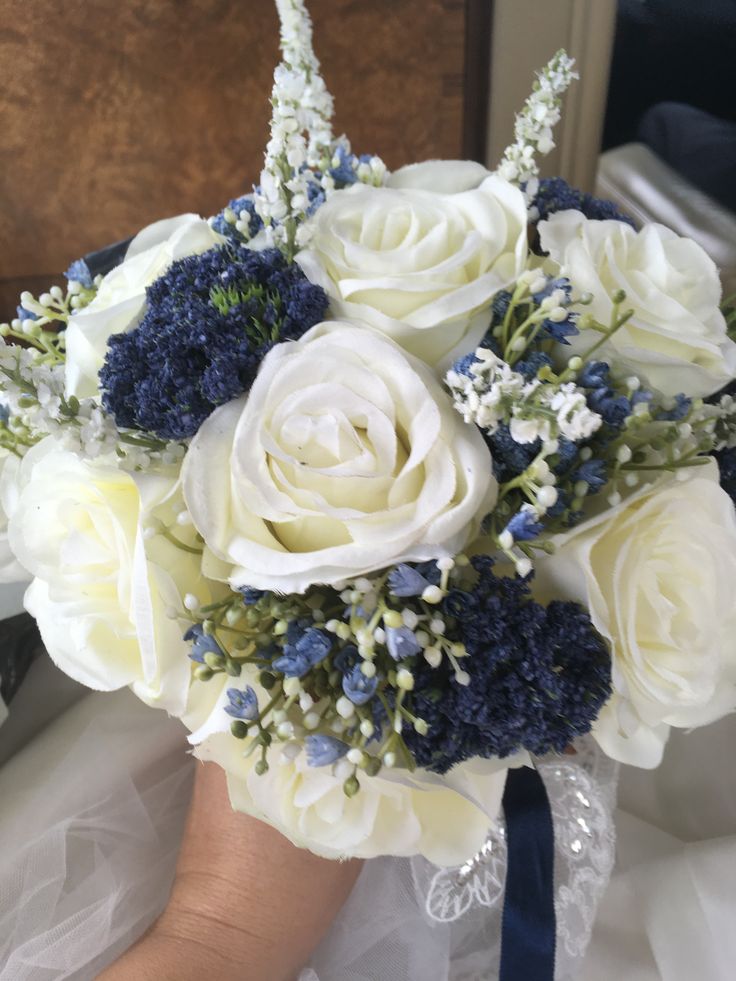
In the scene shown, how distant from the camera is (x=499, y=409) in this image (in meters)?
0.42

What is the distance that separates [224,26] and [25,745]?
105 centimetres

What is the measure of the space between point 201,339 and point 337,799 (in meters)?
0.32

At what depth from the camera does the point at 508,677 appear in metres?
0.43

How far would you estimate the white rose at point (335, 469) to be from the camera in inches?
16.0

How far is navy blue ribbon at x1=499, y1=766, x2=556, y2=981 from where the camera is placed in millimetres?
637

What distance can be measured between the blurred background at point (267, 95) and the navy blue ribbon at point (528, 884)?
107cm

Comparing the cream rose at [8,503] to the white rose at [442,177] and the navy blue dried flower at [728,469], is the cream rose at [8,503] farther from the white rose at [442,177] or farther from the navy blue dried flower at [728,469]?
the navy blue dried flower at [728,469]

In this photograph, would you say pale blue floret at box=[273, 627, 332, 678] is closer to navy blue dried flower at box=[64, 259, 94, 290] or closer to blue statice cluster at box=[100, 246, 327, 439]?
blue statice cluster at box=[100, 246, 327, 439]

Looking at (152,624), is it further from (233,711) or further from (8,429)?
(8,429)

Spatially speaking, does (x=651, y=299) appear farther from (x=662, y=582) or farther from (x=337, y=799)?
(x=337, y=799)

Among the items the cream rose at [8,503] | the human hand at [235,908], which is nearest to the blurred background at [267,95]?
the cream rose at [8,503]

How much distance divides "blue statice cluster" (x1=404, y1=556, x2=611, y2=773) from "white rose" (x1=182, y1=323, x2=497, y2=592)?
0.15 feet

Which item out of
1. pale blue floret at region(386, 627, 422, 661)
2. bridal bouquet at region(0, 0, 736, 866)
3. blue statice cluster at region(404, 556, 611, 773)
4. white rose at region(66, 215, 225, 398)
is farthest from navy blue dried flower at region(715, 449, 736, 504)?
white rose at region(66, 215, 225, 398)

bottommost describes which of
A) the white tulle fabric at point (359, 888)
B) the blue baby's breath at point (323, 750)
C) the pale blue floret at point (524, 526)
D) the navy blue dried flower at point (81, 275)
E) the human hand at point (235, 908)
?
the white tulle fabric at point (359, 888)
